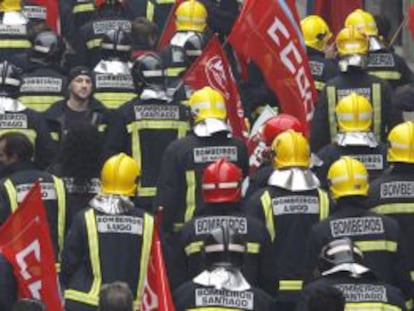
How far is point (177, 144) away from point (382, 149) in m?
1.59

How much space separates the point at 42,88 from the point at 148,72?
1.70 metres

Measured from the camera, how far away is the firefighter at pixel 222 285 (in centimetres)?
1678

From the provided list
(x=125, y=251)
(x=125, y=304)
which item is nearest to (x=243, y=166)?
(x=125, y=251)

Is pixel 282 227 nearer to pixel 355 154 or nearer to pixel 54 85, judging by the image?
pixel 355 154

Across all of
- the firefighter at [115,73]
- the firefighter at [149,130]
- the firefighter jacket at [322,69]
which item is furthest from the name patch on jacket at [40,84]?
the firefighter jacket at [322,69]

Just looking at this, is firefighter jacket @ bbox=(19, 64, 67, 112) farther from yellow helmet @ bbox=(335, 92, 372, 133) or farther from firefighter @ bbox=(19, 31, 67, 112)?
yellow helmet @ bbox=(335, 92, 372, 133)

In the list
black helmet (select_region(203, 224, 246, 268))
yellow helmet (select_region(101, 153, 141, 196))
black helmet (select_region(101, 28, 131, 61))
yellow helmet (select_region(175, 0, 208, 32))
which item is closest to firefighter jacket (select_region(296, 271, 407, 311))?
black helmet (select_region(203, 224, 246, 268))

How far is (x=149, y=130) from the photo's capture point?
2047 cm

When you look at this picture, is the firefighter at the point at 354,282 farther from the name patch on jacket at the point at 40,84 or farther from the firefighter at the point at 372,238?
the name patch on jacket at the point at 40,84

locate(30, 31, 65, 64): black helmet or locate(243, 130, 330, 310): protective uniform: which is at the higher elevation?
locate(30, 31, 65, 64): black helmet

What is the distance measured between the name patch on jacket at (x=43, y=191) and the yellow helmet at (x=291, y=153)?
159cm

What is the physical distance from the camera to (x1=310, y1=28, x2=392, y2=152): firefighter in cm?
2105

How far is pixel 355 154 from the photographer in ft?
65.3

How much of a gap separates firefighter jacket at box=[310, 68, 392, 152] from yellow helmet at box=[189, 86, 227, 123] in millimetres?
1254
